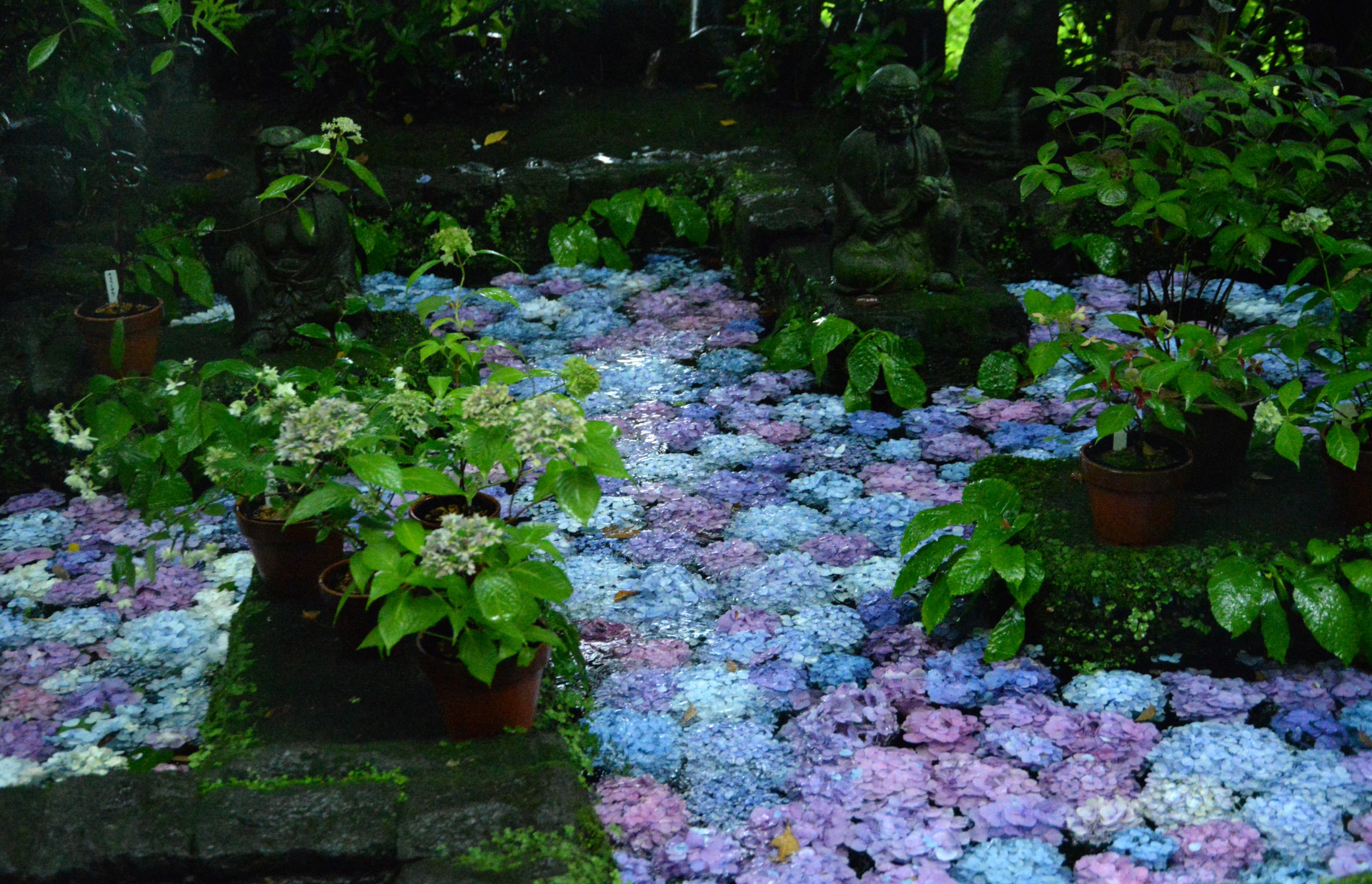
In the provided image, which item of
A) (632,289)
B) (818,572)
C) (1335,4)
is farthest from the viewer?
(1335,4)

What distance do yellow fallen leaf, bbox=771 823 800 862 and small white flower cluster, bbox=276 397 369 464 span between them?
→ 1.46 meters

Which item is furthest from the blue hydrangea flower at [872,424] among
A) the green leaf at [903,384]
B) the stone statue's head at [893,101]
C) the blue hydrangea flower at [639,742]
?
the blue hydrangea flower at [639,742]

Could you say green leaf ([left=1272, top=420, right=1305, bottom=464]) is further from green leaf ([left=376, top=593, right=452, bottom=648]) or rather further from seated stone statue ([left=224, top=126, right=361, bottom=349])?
seated stone statue ([left=224, top=126, right=361, bottom=349])

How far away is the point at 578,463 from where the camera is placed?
3.02m

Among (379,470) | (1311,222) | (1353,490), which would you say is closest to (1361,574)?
(1353,490)

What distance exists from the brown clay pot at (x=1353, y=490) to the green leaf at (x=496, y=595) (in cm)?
256

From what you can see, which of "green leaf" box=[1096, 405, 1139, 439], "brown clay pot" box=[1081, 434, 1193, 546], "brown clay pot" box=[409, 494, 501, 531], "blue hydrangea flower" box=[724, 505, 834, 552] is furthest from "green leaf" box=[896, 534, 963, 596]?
"brown clay pot" box=[409, 494, 501, 531]

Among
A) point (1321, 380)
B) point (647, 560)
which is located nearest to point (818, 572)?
point (647, 560)

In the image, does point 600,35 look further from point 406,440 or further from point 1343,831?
point 1343,831

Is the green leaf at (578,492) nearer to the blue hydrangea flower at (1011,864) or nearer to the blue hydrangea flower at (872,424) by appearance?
the blue hydrangea flower at (1011,864)

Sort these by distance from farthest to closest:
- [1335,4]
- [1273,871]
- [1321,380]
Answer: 1. [1335,4]
2. [1321,380]
3. [1273,871]

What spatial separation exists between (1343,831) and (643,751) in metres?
1.79

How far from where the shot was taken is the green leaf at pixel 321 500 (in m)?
3.01

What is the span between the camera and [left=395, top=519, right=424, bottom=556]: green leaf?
2.86 meters
